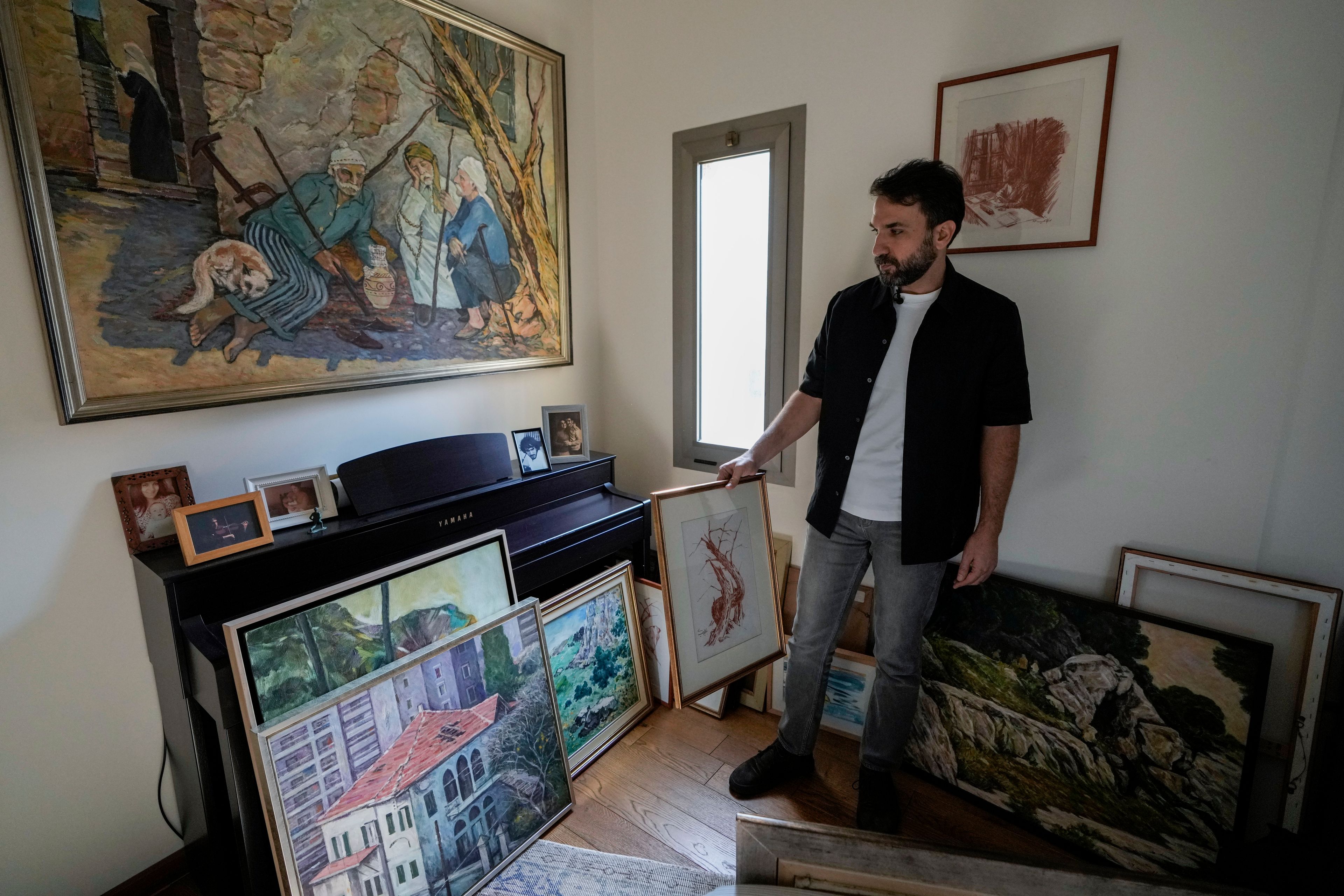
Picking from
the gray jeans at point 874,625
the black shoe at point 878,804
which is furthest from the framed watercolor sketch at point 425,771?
the black shoe at point 878,804

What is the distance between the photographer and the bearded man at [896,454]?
1.58 meters

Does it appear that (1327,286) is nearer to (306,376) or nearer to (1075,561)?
(1075,561)

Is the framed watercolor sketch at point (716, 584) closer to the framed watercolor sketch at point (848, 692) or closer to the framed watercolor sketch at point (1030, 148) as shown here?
the framed watercolor sketch at point (848, 692)

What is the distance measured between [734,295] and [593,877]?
1.94 m

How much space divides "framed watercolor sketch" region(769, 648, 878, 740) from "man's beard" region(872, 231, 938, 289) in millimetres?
1207

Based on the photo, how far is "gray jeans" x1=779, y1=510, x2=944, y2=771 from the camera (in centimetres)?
175

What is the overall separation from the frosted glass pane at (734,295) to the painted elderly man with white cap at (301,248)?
1.20 m

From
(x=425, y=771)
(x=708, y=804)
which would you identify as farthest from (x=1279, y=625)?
(x=425, y=771)

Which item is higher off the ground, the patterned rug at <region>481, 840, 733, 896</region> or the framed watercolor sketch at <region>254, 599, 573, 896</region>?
the framed watercolor sketch at <region>254, 599, 573, 896</region>

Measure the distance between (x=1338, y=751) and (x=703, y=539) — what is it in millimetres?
1535

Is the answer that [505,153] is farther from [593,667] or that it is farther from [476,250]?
[593,667]

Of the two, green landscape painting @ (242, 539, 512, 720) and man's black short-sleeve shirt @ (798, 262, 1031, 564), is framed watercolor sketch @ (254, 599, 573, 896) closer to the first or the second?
green landscape painting @ (242, 539, 512, 720)

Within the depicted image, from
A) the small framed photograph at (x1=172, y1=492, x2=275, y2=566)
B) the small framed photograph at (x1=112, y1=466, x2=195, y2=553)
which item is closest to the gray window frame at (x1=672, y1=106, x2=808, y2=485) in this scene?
the small framed photograph at (x1=172, y1=492, x2=275, y2=566)

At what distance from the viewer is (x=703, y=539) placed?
1.86m
